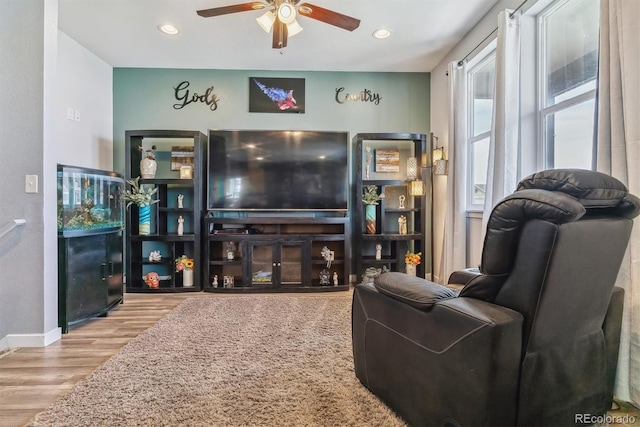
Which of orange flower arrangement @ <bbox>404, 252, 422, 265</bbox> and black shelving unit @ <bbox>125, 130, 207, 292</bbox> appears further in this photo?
orange flower arrangement @ <bbox>404, 252, 422, 265</bbox>

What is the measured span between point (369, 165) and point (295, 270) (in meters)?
1.68

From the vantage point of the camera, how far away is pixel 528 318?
1.03 meters

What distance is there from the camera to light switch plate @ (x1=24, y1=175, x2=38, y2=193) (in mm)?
2189

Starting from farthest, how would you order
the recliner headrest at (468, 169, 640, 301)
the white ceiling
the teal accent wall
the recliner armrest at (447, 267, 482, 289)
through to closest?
the teal accent wall < the white ceiling < the recliner armrest at (447, 267, 482, 289) < the recliner headrest at (468, 169, 640, 301)

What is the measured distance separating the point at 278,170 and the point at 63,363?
2567 millimetres

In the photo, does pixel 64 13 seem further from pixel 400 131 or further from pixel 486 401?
pixel 486 401

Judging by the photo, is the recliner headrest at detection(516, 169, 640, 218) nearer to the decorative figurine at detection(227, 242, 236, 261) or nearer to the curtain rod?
the curtain rod

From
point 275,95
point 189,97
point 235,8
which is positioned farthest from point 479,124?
point 189,97

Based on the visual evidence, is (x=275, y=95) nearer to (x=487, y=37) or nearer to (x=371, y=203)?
(x=371, y=203)

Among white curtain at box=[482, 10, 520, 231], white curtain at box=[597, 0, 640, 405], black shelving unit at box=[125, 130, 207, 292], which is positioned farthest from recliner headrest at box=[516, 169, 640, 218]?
black shelving unit at box=[125, 130, 207, 292]

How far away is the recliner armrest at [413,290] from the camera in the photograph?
1.20 metres

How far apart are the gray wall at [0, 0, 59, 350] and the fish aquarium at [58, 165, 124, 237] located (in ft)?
0.59

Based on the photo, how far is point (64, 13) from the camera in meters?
2.86

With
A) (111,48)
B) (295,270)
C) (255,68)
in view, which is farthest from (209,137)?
(295,270)
